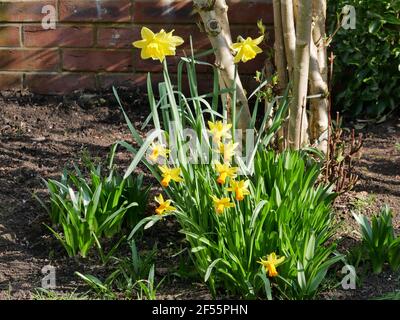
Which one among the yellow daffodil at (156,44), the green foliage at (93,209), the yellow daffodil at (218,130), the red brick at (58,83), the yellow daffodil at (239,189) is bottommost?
the green foliage at (93,209)

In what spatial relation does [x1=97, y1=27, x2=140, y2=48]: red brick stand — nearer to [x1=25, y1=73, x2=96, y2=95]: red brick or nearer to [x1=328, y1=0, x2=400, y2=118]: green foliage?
[x1=25, y1=73, x2=96, y2=95]: red brick

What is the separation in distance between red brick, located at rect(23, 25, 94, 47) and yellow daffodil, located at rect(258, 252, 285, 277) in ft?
7.93

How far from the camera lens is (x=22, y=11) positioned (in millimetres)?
5371

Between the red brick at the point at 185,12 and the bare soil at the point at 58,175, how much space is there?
0.46 meters

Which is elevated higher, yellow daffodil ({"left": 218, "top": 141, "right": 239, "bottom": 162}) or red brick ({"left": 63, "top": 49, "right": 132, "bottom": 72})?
red brick ({"left": 63, "top": 49, "right": 132, "bottom": 72})

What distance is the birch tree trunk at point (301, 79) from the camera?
3832mm

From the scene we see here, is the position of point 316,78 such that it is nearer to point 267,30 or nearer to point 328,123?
point 328,123

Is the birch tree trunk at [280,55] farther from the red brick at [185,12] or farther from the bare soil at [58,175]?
the red brick at [185,12]

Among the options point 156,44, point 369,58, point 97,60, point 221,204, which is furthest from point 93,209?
point 369,58

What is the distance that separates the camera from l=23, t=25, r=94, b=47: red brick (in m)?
5.36

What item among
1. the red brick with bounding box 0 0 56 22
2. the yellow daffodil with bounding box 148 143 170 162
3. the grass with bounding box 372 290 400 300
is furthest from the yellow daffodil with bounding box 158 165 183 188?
the red brick with bounding box 0 0 56 22

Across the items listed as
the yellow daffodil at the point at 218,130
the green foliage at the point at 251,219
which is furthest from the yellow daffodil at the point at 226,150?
the green foliage at the point at 251,219

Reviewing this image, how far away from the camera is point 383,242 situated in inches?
143

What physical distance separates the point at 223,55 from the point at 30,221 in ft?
3.68
